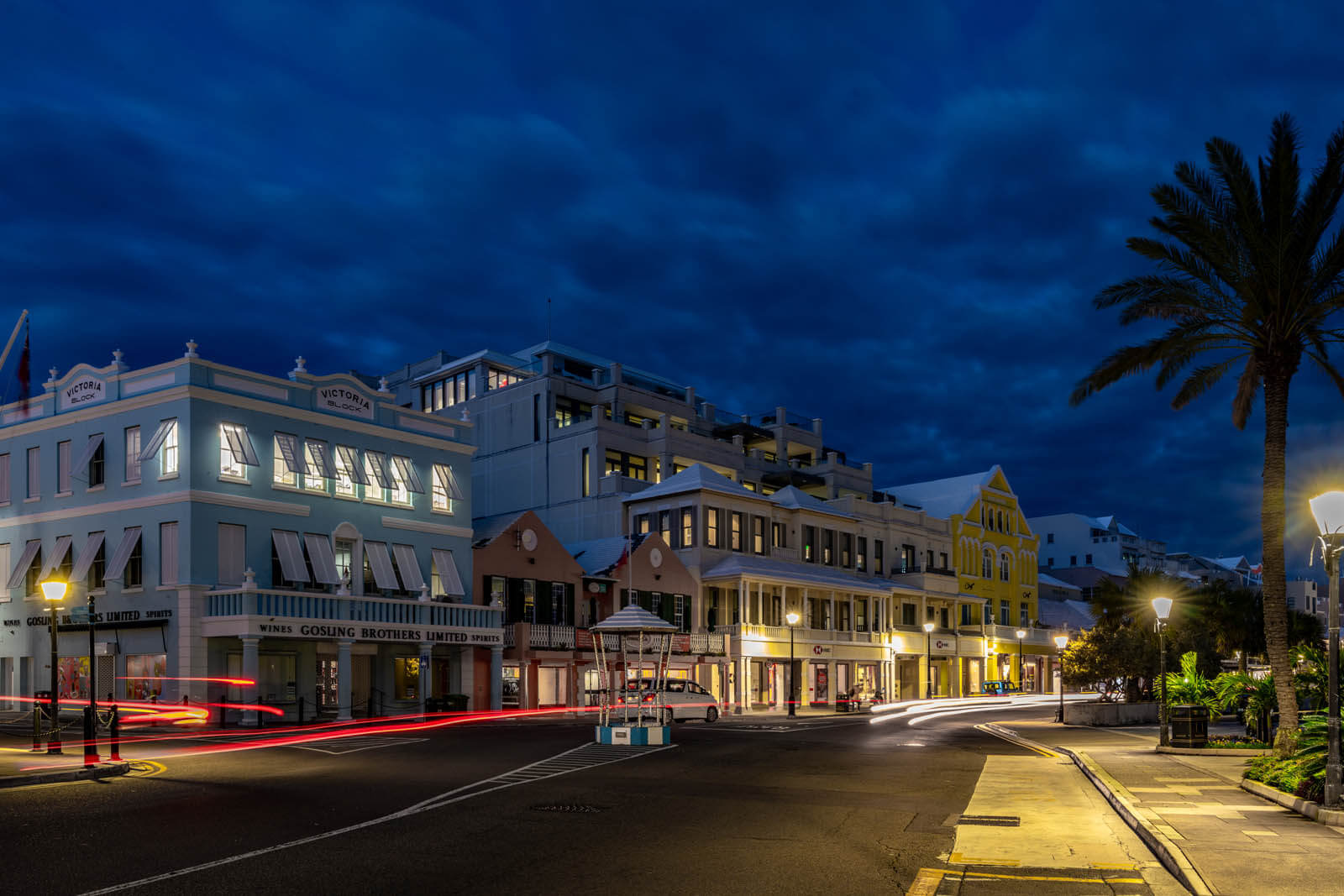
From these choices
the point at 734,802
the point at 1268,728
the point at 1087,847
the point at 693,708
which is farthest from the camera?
the point at 693,708

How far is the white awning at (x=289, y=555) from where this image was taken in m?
44.3

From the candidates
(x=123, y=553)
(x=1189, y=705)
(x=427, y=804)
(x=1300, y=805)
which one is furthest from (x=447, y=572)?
(x=1300, y=805)

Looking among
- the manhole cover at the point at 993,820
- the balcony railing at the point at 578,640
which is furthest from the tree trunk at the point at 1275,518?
the balcony railing at the point at 578,640

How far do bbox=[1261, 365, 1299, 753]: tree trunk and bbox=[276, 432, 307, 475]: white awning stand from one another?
110 feet

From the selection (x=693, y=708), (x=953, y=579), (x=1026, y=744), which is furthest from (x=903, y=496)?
(x=1026, y=744)

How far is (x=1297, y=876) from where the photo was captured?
1107 cm

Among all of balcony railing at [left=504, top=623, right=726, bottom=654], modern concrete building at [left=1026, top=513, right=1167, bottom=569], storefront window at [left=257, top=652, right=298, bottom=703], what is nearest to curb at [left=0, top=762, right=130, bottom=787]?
storefront window at [left=257, top=652, right=298, bottom=703]

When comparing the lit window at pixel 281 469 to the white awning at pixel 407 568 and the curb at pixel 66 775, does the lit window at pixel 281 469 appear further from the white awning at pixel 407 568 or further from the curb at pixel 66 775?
the curb at pixel 66 775

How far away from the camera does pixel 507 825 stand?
1549 centimetres

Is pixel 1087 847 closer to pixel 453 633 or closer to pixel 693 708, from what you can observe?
pixel 693 708

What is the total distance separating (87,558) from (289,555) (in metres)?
7.27

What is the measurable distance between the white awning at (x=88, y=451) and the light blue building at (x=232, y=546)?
70 millimetres

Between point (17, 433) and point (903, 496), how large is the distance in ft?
206

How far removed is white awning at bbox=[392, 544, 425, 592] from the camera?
4962 cm
